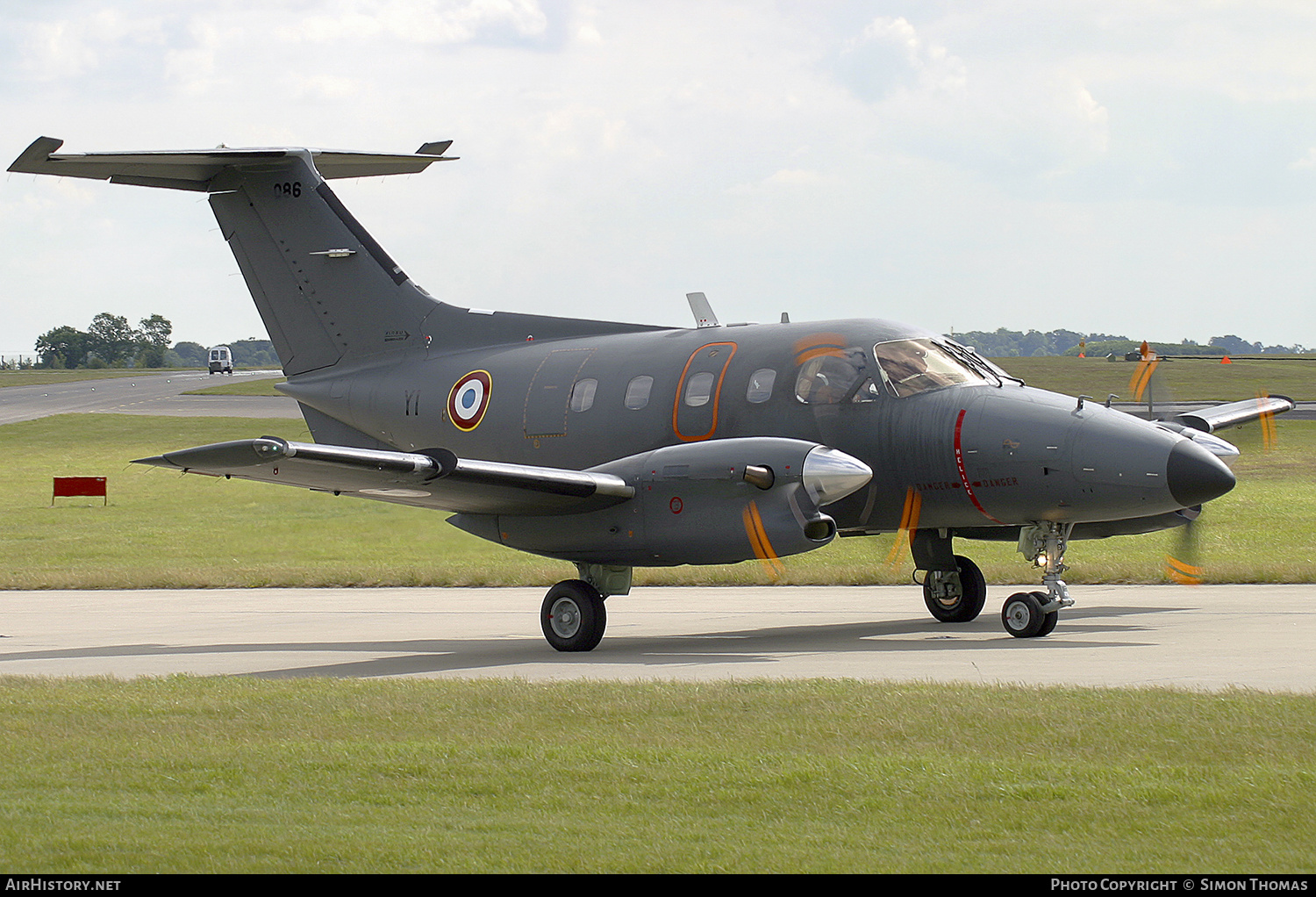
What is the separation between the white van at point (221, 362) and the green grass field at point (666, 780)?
12183cm

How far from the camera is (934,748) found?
360 inches

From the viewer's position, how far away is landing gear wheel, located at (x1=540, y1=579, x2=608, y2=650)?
15.6m

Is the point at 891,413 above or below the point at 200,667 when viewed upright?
above

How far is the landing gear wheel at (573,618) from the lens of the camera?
1558 centimetres

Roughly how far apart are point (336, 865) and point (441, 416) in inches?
Answer: 498

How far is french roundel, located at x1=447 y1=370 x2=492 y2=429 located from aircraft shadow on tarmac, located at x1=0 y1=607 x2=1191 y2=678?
9.88 ft

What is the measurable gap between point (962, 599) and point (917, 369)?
3.55 m

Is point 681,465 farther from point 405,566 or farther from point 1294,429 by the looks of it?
point 1294,429

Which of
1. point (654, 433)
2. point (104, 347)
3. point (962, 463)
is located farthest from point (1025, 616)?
point (104, 347)

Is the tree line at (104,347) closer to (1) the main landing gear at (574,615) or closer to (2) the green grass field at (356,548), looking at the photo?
(2) the green grass field at (356,548)

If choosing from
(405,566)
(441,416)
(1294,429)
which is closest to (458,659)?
(441,416)

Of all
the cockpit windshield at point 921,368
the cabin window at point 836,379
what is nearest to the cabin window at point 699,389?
the cabin window at point 836,379

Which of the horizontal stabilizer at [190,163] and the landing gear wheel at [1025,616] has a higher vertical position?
the horizontal stabilizer at [190,163]

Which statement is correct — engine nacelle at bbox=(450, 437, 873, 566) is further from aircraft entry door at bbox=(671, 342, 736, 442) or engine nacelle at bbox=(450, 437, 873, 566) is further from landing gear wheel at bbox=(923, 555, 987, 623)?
landing gear wheel at bbox=(923, 555, 987, 623)
